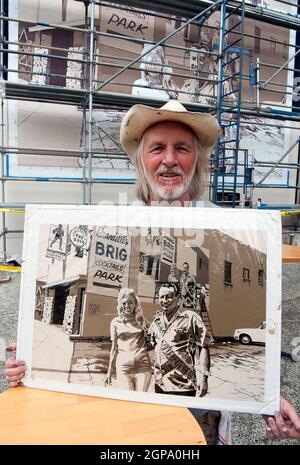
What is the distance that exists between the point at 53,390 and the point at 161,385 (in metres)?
0.21

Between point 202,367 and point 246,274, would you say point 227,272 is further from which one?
point 202,367

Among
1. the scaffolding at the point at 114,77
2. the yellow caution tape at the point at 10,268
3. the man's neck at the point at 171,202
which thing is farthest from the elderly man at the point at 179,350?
the yellow caution tape at the point at 10,268

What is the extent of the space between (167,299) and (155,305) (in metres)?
0.03

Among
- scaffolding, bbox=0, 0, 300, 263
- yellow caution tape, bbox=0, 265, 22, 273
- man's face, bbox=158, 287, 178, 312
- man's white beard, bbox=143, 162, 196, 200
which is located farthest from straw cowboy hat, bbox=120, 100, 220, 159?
yellow caution tape, bbox=0, 265, 22, 273

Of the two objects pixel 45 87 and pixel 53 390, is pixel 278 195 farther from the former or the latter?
pixel 53 390

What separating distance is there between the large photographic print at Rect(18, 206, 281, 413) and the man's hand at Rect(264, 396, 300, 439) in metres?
0.04

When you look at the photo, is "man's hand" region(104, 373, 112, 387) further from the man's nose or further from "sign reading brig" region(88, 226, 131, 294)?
the man's nose

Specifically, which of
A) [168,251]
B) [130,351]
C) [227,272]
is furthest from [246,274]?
[130,351]

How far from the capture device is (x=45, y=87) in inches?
112

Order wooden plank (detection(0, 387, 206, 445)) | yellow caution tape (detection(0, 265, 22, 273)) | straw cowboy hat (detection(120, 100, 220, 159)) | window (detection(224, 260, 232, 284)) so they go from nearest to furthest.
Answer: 1. wooden plank (detection(0, 387, 206, 445))
2. window (detection(224, 260, 232, 284))
3. straw cowboy hat (detection(120, 100, 220, 159))
4. yellow caution tape (detection(0, 265, 22, 273))

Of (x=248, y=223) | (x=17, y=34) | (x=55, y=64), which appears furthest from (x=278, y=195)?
(x=248, y=223)

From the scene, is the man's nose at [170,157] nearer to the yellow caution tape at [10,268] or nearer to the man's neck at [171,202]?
the man's neck at [171,202]

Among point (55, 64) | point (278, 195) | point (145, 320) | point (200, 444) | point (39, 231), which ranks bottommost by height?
point (200, 444)

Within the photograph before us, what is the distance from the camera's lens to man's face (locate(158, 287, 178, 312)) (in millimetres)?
596
